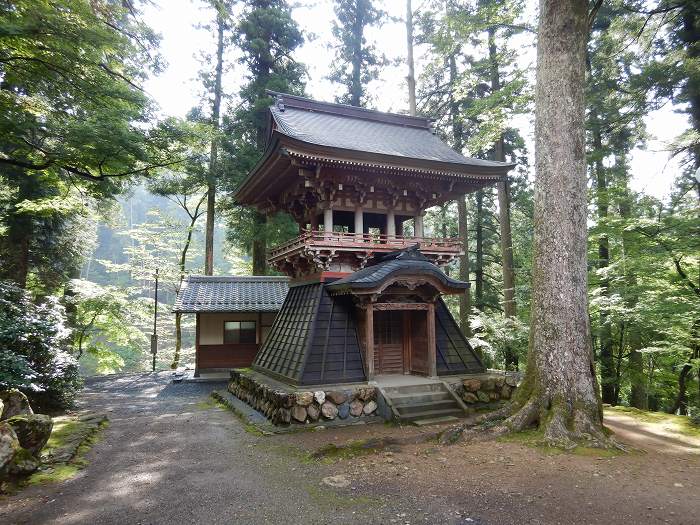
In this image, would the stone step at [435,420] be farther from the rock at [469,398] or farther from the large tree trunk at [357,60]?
the large tree trunk at [357,60]

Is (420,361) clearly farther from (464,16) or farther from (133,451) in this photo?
(464,16)

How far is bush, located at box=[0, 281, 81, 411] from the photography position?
6.65 m

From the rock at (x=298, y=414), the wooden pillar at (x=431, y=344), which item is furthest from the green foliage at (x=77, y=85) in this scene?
the wooden pillar at (x=431, y=344)

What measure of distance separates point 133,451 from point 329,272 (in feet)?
17.5

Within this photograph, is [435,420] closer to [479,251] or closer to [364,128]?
[364,128]

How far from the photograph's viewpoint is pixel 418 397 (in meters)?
8.23

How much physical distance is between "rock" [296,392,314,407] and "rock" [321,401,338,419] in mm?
318

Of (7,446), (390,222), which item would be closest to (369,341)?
(390,222)

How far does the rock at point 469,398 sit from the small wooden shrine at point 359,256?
0.73m

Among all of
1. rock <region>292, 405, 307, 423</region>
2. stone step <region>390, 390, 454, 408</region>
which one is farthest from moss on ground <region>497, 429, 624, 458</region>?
rock <region>292, 405, 307, 423</region>

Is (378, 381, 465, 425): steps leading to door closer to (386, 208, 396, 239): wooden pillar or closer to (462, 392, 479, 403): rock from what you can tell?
(462, 392, 479, 403): rock

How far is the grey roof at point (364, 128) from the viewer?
10.2m

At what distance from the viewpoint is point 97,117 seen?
8.02 metres

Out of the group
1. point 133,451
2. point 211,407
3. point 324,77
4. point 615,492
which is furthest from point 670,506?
point 324,77
